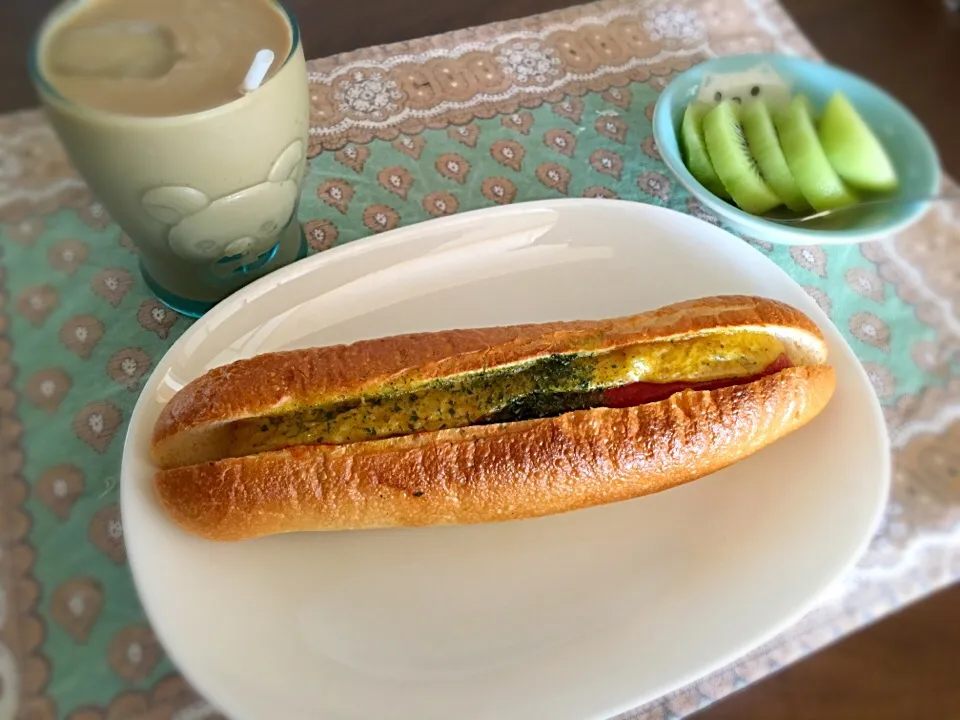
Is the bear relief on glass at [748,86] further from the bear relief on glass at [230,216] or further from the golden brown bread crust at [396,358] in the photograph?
the bear relief on glass at [230,216]

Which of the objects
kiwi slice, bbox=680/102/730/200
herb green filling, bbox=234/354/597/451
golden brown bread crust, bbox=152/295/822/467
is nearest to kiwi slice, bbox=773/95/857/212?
kiwi slice, bbox=680/102/730/200

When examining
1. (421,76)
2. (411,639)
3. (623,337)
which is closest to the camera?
(411,639)

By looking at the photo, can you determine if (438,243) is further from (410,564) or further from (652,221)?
(410,564)

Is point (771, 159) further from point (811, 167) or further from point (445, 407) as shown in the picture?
point (445, 407)

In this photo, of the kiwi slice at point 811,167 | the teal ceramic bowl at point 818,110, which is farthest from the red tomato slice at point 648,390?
the kiwi slice at point 811,167

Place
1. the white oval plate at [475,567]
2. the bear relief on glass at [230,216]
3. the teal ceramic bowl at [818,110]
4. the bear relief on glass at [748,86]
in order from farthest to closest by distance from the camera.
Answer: the bear relief on glass at [748,86] < the teal ceramic bowl at [818,110] < the bear relief on glass at [230,216] < the white oval plate at [475,567]

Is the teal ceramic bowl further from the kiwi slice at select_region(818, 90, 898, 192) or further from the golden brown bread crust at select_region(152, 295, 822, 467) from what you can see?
the golden brown bread crust at select_region(152, 295, 822, 467)

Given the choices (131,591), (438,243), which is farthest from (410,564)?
(438,243)
